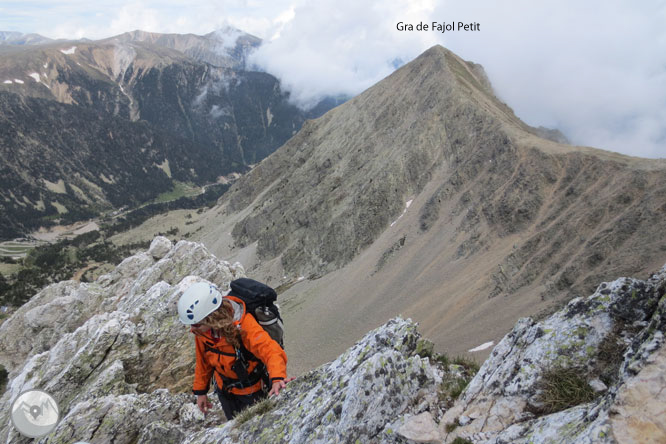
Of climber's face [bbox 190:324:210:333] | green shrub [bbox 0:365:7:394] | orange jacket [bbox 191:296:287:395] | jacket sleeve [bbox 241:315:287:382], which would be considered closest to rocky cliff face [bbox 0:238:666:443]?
orange jacket [bbox 191:296:287:395]

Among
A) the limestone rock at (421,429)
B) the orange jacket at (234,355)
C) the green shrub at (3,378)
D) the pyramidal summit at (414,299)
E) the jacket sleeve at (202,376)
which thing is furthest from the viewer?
the green shrub at (3,378)

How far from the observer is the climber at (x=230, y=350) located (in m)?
7.04

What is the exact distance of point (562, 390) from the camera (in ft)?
18.9

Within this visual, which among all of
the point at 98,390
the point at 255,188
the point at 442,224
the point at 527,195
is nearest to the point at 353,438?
the point at 98,390

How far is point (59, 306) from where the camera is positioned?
1315 inches

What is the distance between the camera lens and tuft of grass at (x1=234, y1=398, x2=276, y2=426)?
8250 millimetres

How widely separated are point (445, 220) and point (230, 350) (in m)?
43.8

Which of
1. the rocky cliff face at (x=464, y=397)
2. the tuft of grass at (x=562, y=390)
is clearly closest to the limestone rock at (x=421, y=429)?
the rocky cliff face at (x=464, y=397)

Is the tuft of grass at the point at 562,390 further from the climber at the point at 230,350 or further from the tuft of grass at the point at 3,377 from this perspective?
the tuft of grass at the point at 3,377

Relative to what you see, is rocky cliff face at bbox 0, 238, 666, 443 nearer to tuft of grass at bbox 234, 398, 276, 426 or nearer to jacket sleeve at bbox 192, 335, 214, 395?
tuft of grass at bbox 234, 398, 276, 426

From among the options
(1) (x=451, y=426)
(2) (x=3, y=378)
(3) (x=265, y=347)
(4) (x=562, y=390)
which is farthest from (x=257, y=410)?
(2) (x=3, y=378)

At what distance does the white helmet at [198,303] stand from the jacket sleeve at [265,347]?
770mm

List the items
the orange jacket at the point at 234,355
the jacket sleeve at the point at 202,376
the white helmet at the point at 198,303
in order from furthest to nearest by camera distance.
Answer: the jacket sleeve at the point at 202,376
the orange jacket at the point at 234,355
the white helmet at the point at 198,303

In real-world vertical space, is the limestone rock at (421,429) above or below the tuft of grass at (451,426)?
below
